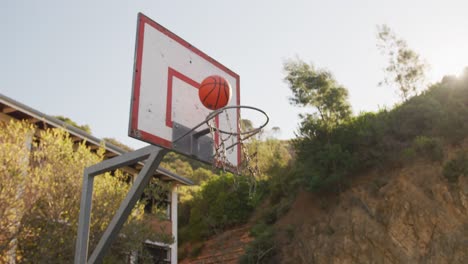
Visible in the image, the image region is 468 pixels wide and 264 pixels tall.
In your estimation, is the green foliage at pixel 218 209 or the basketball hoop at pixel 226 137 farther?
the green foliage at pixel 218 209

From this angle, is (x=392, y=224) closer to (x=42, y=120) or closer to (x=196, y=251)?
(x=196, y=251)

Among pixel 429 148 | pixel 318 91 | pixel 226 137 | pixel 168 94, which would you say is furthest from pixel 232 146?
pixel 318 91

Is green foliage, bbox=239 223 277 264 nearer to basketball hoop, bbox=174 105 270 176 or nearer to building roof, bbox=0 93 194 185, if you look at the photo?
building roof, bbox=0 93 194 185

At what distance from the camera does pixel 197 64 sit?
757cm

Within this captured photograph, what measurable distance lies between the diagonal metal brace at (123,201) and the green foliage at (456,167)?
504 inches

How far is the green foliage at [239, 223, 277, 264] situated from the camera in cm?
1918

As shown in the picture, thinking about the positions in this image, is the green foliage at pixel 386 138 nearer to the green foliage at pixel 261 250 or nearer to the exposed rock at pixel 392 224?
the exposed rock at pixel 392 224

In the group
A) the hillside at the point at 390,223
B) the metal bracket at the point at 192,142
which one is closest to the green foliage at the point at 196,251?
the hillside at the point at 390,223

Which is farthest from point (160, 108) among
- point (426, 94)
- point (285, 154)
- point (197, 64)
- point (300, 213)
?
point (285, 154)

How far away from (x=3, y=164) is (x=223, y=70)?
21.1 ft

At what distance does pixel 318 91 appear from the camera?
990 inches

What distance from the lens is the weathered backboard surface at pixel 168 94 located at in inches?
247

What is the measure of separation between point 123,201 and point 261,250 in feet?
43.7

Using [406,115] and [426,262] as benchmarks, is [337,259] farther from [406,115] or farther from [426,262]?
[406,115]
